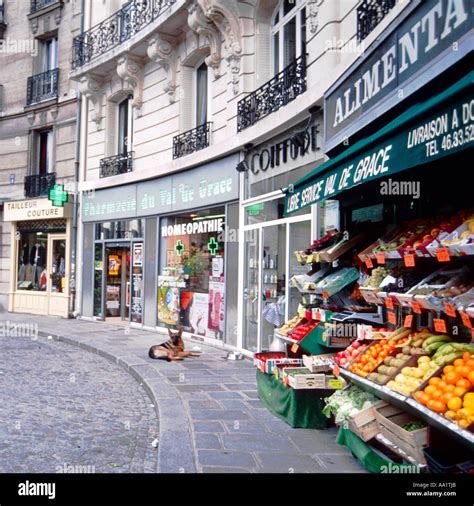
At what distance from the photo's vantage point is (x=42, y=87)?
55.5 feet

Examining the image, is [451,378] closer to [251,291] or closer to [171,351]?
[171,351]

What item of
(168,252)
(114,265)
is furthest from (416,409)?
(114,265)

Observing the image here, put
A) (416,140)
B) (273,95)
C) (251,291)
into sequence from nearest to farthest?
(416,140) → (273,95) → (251,291)

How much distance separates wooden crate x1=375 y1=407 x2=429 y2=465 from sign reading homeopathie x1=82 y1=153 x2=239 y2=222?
6634 mm

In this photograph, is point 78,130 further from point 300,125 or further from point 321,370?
point 321,370

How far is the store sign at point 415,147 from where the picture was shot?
9.79 ft

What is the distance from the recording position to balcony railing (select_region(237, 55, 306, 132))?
8.27 metres

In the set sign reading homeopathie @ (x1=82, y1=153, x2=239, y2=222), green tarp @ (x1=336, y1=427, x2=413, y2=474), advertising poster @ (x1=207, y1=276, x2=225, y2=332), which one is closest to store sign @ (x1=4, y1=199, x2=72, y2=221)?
sign reading homeopathie @ (x1=82, y1=153, x2=239, y2=222)

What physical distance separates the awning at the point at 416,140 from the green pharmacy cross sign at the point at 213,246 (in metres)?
6.14

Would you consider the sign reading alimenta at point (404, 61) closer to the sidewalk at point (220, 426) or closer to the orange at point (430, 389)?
the orange at point (430, 389)

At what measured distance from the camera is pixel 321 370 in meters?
5.20

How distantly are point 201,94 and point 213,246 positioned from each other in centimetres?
391

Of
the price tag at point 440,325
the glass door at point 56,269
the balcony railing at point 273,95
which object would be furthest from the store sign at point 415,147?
the glass door at point 56,269
